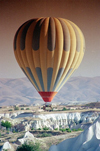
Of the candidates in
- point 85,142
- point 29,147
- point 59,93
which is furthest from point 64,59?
point 59,93

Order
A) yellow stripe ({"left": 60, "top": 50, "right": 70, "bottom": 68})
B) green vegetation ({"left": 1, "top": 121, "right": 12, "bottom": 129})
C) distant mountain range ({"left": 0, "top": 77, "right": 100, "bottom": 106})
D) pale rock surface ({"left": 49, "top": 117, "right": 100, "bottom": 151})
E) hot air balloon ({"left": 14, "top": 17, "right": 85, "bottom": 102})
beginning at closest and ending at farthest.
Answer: pale rock surface ({"left": 49, "top": 117, "right": 100, "bottom": 151}) → hot air balloon ({"left": 14, "top": 17, "right": 85, "bottom": 102}) → yellow stripe ({"left": 60, "top": 50, "right": 70, "bottom": 68}) → green vegetation ({"left": 1, "top": 121, "right": 12, "bottom": 129}) → distant mountain range ({"left": 0, "top": 77, "right": 100, "bottom": 106})

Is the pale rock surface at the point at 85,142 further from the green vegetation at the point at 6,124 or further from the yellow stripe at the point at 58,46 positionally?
the green vegetation at the point at 6,124

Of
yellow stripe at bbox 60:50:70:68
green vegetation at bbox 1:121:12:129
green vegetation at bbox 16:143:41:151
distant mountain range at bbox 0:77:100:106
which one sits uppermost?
distant mountain range at bbox 0:77:100:106

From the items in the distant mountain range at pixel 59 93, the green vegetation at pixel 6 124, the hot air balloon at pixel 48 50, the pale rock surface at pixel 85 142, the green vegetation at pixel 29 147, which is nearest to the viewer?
the pale rock surface at pixel 85 142

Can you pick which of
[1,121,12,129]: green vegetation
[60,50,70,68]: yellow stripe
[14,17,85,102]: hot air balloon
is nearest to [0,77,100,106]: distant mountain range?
[1,121,12,129]: green vegetation

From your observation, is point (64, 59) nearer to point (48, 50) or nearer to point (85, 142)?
point (48, 50)

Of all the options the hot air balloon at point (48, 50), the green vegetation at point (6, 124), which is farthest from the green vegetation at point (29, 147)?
the green vegetation at point (6, 124)

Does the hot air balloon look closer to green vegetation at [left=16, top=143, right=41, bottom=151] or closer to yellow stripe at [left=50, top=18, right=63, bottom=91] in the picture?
yellow stripe at [left=50, top=18, right=63, bottom=91]
